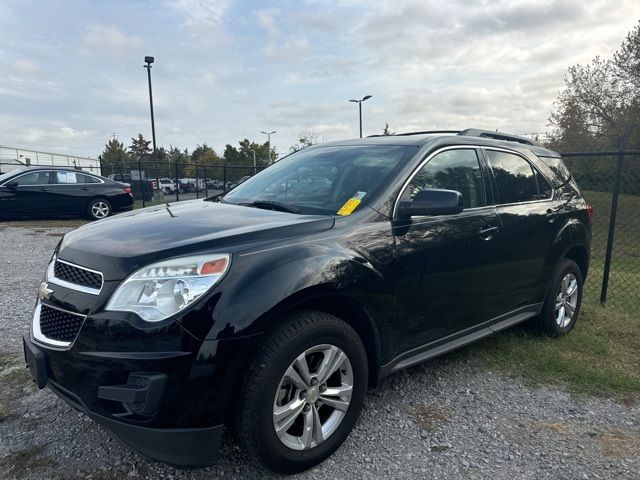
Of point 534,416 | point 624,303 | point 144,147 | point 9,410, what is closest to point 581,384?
point 534,416

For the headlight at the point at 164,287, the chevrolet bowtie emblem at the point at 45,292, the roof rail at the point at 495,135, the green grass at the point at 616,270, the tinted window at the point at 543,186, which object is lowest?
the green grass at the point at 616,270

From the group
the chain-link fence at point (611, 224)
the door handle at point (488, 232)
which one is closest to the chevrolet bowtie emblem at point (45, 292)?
the door handle at point (488, 232)

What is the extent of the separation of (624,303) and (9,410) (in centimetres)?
700

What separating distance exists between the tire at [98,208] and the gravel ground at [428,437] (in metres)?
10.0

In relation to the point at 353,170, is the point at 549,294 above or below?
below

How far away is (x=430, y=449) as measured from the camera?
9.27 ft

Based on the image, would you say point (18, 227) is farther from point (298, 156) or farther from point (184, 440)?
point (184, 440)

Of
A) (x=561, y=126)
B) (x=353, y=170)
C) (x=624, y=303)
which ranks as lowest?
(x=624, y=303)

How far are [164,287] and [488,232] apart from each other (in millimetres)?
2424

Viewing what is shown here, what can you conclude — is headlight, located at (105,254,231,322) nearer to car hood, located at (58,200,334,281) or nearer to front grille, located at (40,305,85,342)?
car hood, located at (58,200,334,281)

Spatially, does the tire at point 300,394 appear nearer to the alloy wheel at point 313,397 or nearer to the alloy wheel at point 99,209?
the alloy wheel at point 313,397

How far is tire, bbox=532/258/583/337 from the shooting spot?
437cm

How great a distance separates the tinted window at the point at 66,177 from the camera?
1267cm

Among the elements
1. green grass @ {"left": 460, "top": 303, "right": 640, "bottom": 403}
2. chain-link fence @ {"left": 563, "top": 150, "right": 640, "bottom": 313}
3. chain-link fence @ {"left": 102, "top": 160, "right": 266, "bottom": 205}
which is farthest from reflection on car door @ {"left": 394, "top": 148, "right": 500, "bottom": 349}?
chain-link fence @ {"left": 102, "top": 160, "right": 266, "bottom": 205}
